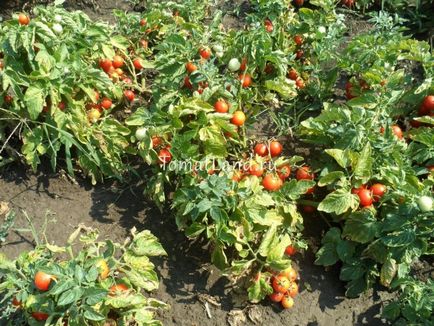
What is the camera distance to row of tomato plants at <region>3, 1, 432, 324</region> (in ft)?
8.87

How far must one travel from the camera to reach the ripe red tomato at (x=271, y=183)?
2.86m

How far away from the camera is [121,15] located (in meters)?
3.65

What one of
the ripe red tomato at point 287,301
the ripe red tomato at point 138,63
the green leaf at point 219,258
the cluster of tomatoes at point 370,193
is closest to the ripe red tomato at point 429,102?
the cluster of tomatoes at point 370,193

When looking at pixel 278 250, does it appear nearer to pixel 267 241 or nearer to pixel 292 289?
pixel 267 241

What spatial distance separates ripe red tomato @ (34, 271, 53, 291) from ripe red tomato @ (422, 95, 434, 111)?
2377 mm

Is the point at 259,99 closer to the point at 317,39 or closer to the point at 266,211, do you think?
the point at 317,39

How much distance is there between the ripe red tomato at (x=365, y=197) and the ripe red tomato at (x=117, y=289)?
1.29 m

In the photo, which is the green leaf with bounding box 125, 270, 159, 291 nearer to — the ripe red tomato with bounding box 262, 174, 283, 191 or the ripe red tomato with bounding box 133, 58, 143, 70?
the ripe red tomato with bounding box 262, 174, 283, 191

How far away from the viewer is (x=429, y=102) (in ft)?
10.5

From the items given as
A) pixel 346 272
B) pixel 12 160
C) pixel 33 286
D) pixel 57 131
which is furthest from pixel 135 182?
pixel 346 272

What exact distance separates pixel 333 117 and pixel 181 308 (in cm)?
135

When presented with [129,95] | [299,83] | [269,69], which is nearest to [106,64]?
[129,95]

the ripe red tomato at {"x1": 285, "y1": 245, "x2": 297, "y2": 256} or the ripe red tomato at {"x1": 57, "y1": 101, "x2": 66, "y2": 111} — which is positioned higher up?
the ripe red tomato at {"x1": 57, "y1": 101, "x2": 66, "y2": 111}

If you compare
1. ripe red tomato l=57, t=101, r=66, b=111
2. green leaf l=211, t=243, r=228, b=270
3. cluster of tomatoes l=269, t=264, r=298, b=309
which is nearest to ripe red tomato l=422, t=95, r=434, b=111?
cluster of tomatoes l=269, t=264, r=298, b=309
